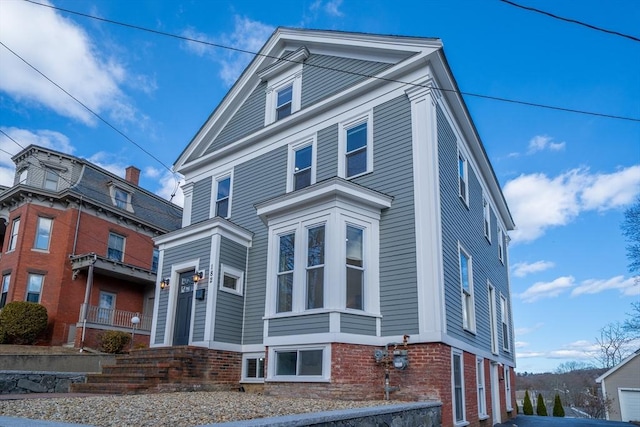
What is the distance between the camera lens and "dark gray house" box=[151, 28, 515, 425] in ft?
29.1

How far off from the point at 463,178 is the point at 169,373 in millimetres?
8581

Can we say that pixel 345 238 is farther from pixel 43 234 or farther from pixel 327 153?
pixel 43 234

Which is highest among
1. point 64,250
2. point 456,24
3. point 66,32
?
point 456,24

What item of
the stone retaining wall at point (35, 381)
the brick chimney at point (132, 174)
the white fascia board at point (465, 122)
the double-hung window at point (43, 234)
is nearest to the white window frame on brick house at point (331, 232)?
the white fascia board at point (465, 122)

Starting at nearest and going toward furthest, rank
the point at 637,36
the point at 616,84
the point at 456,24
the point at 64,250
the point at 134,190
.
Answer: the point at 637,36 → the point at 456,24 → the point at 616,84 → the point at 64,250 → the point at 134,190

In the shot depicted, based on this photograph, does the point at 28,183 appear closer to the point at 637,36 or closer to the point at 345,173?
the point at 345,173

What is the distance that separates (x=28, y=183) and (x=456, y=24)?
19.4 metres

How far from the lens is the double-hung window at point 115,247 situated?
22406 millimetres

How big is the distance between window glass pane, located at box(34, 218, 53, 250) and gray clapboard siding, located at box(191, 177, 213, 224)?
975 centimetres

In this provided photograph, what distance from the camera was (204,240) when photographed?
1144cm

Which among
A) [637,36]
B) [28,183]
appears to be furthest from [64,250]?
[637,36]

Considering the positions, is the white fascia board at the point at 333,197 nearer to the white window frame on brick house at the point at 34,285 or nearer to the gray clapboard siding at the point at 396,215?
the gray clapboard siding at the point at 396,215

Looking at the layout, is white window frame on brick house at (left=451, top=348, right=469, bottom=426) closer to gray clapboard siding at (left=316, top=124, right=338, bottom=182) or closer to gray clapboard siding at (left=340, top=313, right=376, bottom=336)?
gray clapboard siding at (left=340, top=313, right=376, bottom=336)

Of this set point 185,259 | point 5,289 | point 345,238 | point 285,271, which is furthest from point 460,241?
point 5,289
